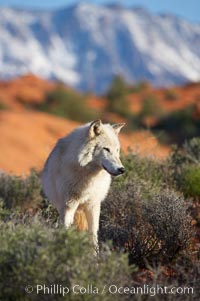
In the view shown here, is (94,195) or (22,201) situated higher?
(22,201)

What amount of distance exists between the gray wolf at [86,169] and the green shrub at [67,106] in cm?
3296

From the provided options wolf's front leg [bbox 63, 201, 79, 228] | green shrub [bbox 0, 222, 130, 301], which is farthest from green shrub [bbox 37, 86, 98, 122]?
green shrub [bbox 0, 222, 130, 301]

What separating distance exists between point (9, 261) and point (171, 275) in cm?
196

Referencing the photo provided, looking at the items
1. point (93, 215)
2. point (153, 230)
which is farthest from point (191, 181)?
point (93, 215)

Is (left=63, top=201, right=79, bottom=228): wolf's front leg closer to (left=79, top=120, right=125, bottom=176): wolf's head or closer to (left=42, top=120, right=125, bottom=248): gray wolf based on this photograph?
(left=42, top=120, right=125, bottom=248): gray wolf

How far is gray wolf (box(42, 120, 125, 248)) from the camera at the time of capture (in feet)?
25.1

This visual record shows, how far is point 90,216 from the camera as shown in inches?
315

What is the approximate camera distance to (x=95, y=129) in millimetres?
7703

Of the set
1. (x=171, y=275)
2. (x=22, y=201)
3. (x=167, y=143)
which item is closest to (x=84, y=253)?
(x=171, y=275)

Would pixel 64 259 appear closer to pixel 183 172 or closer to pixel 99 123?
pixel 99 123

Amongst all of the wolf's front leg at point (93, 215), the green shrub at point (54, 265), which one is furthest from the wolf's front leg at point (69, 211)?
the green shrub at point (54, 265)

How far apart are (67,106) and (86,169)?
121 feet

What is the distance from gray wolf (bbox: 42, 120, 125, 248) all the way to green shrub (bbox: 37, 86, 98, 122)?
108 feet

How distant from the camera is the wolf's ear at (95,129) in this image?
25.1 ft
